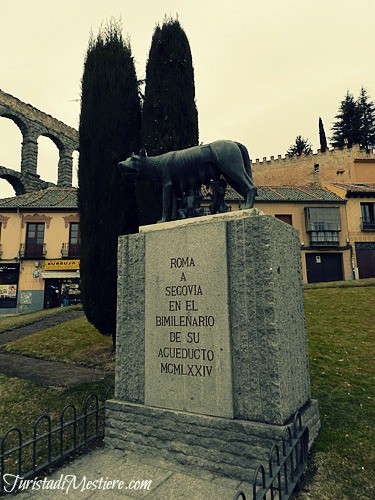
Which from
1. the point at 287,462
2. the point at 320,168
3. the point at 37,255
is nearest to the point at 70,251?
the point at 37,255

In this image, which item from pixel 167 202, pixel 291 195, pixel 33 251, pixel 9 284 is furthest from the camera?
pixel 291 195

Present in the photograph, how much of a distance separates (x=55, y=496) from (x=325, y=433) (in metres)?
3.73

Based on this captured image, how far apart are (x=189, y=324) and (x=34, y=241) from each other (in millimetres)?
25487

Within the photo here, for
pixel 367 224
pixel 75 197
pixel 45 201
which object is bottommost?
pixel 367 224

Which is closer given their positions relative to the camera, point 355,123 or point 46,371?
point 46,371

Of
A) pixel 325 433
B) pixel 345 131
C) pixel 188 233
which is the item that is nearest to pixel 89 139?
pixel 188 233

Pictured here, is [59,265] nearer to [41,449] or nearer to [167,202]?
[41,449]

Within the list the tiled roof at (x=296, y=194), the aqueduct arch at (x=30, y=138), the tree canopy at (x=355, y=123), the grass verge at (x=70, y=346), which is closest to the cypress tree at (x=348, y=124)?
the tree canopy at (x=355, y=123)

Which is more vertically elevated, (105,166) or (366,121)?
(366,121)

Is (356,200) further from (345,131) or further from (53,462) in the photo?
(53,462)

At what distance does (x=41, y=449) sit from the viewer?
15.8 ft

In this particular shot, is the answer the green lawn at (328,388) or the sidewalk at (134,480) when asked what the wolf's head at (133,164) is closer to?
the sidewalk at (134,480)

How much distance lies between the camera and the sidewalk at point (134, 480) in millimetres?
3524

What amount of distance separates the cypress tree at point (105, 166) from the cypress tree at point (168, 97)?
1.94 feet
